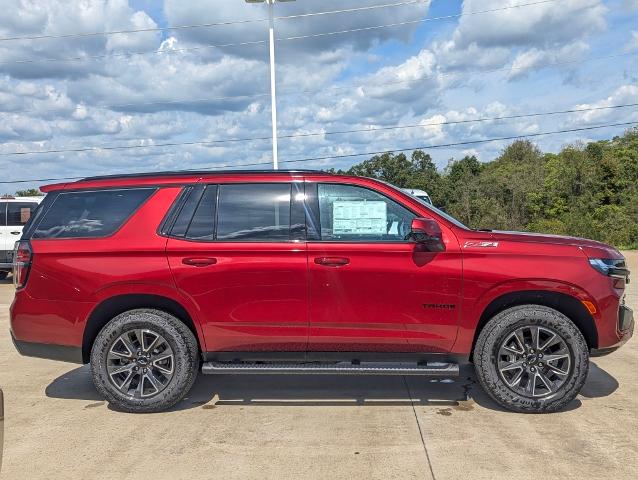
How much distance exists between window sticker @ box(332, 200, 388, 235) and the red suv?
1cm

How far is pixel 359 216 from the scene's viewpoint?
484cm

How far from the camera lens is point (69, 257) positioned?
15.9 feet

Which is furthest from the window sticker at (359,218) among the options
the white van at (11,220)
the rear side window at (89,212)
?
the white van at (11,220)

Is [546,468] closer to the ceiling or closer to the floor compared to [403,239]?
closer to the floor

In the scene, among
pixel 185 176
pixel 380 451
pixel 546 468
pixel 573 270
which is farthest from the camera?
pixel 185 176

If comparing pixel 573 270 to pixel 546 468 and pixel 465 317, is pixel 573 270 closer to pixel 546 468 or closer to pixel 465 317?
pixel 465 317

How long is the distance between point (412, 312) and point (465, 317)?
0.42 meters

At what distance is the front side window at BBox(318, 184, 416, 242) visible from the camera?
4.76 metres

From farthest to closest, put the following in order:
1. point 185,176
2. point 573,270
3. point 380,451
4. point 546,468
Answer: point 185,176 < point 573,270 < point 380,451 < point 546,468

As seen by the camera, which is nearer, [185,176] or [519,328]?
[519,328]

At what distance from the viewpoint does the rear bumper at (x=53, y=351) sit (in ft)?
15.9

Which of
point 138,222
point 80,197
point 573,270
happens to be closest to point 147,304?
point 138,222

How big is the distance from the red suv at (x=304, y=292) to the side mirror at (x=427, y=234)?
1cm

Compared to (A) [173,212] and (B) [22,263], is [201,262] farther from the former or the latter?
(B) [22,263]
